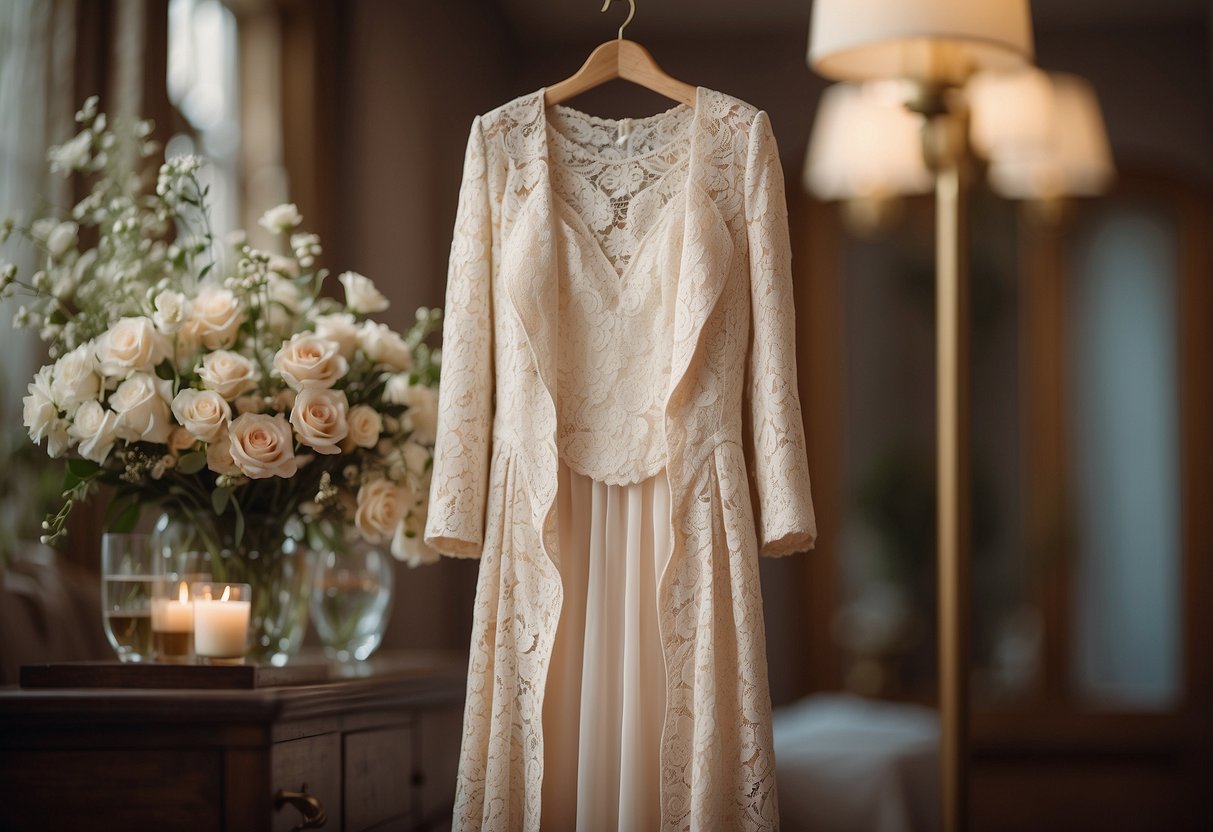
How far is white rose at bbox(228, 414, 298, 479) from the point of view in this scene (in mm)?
1821

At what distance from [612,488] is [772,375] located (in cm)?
27

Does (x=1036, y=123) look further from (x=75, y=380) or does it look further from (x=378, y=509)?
(x=75, y=380)

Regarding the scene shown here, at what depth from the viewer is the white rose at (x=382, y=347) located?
202 centimetres

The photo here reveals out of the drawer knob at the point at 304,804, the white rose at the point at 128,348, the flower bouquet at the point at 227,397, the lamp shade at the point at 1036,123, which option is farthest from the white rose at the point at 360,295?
the lamp shade at the point at 1036,123

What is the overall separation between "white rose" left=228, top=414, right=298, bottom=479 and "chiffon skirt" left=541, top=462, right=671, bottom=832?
0.41 m

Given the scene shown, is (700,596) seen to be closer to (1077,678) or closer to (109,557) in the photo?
(109,557)

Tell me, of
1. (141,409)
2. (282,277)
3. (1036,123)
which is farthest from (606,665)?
(1036,123)

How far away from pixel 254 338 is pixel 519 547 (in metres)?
0.57

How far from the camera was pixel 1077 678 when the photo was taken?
195 inches

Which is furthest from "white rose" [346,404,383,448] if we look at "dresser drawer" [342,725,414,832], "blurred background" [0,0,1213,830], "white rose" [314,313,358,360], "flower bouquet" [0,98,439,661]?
"blurred background" [0,0,1213,830]

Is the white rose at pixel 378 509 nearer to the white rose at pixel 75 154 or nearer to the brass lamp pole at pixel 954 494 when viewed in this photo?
the white rose at pixel 75 154

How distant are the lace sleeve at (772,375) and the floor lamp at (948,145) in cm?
19

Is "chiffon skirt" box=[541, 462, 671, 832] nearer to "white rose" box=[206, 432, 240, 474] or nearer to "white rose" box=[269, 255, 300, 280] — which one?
"white rose" box=[206, 432, 240, 474]

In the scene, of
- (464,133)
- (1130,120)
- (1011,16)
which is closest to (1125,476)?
(1130,120)
